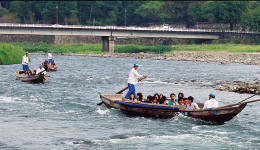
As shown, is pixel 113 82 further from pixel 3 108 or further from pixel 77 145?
pixel 77 145

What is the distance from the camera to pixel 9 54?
6341 cm

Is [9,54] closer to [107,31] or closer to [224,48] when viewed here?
[107,31]

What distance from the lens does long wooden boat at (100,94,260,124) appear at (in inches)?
899

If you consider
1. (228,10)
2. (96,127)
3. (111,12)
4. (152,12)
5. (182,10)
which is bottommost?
(96,127)

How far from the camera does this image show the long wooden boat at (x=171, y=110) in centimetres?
2283

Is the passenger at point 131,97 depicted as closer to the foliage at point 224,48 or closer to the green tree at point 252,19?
the foliage at point 224,48

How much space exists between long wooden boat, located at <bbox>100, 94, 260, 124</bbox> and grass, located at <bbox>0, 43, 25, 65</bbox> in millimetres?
37030

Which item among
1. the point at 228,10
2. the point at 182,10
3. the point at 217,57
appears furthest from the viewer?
the point at 182,10

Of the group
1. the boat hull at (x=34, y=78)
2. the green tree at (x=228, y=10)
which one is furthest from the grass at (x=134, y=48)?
the boat hull at (x=34, y=78)

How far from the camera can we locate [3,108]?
27625mm

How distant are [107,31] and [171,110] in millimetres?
82072

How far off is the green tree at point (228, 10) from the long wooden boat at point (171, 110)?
89702 mm

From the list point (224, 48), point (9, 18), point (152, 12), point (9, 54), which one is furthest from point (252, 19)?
point (9, 18)

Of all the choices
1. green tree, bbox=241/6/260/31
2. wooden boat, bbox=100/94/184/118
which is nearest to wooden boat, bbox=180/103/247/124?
wooden boat, bbox=100/94/184/118
